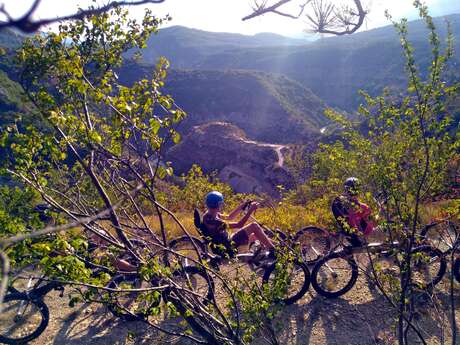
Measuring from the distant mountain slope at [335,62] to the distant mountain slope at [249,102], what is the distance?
38.6 ft

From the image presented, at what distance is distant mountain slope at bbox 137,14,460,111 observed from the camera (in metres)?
64.4

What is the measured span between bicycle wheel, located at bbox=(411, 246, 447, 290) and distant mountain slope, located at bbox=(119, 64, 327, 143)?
33292mm

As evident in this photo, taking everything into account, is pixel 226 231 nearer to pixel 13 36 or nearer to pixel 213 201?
pixel 213 201

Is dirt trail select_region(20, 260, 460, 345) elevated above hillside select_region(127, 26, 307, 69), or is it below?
below

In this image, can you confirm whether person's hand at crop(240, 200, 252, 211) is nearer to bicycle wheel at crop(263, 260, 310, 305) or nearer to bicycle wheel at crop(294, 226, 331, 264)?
bicycle wheel at crop(263, 260, 310, 305)

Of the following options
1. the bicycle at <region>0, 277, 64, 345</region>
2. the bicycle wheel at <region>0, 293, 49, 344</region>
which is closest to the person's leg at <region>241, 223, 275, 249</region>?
the bicycle at <region>0, 277, 64, 345</region>

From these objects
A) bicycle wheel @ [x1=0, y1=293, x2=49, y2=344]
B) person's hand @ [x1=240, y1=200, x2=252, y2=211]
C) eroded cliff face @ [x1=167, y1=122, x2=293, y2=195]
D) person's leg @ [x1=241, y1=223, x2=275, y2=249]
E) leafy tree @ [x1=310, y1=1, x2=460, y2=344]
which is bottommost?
eroded cliff face @ [x1=167, y1=122, x2=293, y2=195]

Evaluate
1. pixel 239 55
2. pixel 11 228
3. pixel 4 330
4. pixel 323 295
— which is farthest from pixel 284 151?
pixel 239 55

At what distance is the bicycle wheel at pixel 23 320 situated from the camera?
14.4 feet

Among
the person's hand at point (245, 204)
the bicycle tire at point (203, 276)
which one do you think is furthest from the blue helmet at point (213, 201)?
the bicycle tire at point (203, 276)

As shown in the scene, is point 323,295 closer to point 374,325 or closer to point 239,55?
point 374,325

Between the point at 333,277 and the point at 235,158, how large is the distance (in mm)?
16827

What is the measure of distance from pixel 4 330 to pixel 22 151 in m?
2.78

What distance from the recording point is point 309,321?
4703mm
